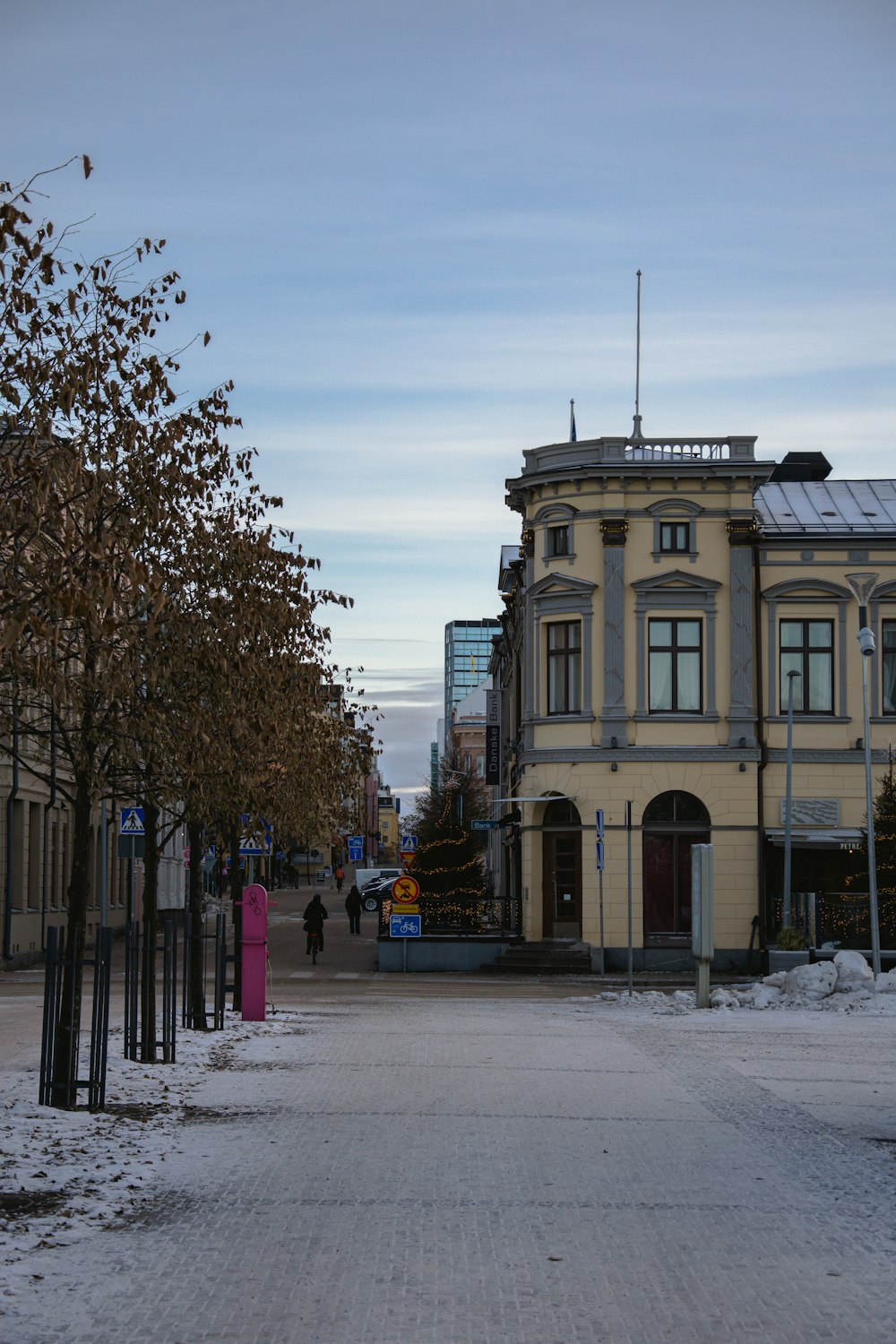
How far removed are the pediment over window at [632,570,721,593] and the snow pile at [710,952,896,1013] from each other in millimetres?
13002

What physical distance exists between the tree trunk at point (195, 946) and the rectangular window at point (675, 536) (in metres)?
21.1

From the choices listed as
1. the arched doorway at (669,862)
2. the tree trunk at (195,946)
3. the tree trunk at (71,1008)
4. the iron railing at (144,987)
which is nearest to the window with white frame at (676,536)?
the arched doorway at (669,862)

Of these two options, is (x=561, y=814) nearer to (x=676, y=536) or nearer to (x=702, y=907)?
(x=676, y=536)

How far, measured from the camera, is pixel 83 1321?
7.35 meters

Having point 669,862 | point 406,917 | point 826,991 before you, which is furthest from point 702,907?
point 669,862

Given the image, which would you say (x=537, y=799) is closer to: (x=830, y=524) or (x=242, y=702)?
(x=830, y=524)

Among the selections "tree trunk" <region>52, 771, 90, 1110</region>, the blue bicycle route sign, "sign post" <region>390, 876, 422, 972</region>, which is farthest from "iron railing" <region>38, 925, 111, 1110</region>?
the blue bicycle route sign

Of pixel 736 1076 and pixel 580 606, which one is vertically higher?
pixel 580 606

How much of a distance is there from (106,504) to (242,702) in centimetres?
388

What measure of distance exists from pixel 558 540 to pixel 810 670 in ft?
20.9

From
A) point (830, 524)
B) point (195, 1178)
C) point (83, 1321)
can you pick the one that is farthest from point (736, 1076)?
point (830, 524)

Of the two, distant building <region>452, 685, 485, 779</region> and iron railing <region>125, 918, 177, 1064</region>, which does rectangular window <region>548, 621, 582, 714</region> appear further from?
distant building <region>452, 685, 485, 779</region>

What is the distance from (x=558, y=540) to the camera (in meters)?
41.2

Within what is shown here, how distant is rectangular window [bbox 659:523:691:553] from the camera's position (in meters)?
40.7
